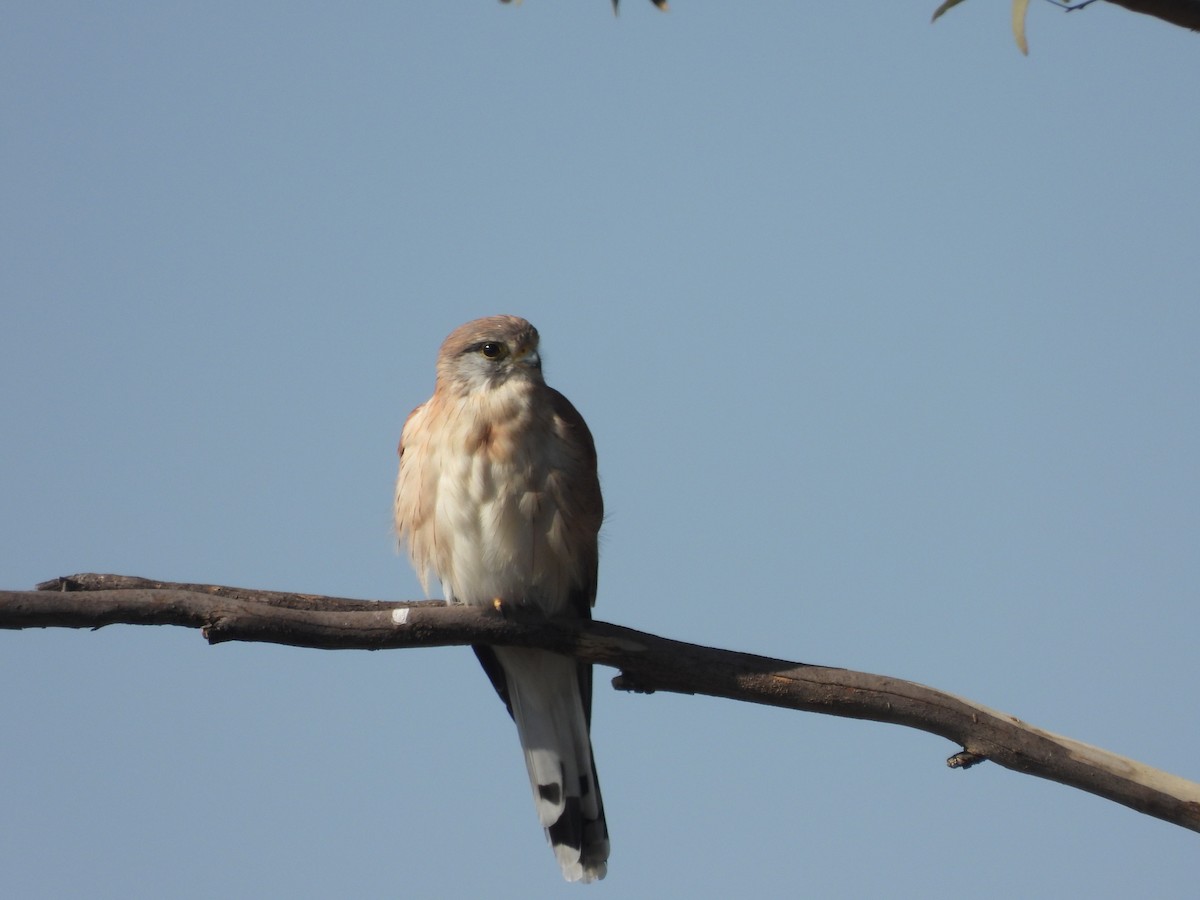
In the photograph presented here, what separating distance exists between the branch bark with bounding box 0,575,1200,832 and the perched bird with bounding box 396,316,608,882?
0.48m

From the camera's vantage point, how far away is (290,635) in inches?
135

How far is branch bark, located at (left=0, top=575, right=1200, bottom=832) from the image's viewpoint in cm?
337

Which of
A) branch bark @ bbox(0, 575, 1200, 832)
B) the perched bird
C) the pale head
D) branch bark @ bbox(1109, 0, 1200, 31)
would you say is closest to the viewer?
branch bark @ bbox(1109, 0, 1200, 31)

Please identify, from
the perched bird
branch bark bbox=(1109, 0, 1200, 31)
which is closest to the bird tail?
the perched bird

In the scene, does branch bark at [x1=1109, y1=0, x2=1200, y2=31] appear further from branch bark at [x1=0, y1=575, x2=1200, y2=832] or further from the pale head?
the pale head

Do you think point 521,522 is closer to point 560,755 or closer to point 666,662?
point 666,662

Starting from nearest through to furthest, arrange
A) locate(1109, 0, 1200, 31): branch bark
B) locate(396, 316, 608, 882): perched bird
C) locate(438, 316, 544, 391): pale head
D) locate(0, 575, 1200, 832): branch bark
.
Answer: locate(1109, 0, 1200, 31): branch bark → locate(0, 575, 1200, 832): branch bark → locate(396, 316, 608, 882): perched bird → locate(438, 316, 544, 391): pale head

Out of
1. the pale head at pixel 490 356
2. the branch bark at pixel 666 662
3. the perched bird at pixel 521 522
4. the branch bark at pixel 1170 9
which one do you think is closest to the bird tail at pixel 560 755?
the perched bird at pixel 521 522

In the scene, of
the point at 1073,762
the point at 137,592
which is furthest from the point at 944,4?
the point at 137,592

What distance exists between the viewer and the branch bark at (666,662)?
133 inches

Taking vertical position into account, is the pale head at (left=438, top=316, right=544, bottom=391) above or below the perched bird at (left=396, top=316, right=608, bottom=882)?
above

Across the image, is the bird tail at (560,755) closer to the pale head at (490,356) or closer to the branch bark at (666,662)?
the branch bark at (666,662)

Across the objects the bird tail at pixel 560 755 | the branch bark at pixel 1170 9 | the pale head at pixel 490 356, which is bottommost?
the bird tail at pixel 560 755

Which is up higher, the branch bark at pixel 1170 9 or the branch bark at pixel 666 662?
the branch bark at pixel 1170 9
